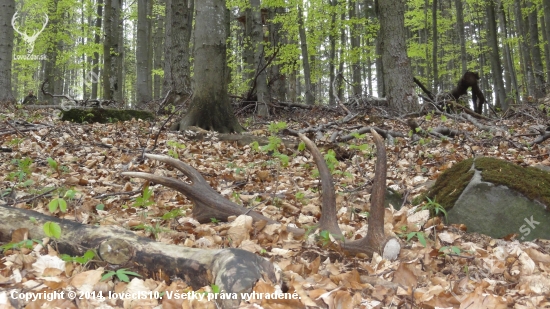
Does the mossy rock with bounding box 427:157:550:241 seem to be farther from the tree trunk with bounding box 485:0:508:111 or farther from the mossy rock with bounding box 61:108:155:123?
the tree trunk with bounding box 485:0:508:111

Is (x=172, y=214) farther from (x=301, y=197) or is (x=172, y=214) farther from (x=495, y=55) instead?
(x=495, y=55)

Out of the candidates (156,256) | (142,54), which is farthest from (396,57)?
(142,54)

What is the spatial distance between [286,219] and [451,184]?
1.56 metres

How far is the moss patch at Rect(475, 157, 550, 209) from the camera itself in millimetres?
3434

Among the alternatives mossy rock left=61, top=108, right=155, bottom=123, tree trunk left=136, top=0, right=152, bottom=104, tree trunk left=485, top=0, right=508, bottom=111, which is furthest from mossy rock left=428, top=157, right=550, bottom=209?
tree trunk left=485, top=0, right=508, bottom=111

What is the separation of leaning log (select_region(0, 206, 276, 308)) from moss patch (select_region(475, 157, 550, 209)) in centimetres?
241

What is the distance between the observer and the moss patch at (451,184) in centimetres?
364

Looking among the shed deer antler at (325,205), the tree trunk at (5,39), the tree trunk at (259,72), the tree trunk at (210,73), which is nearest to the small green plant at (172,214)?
the shed deer antler at (325,205)

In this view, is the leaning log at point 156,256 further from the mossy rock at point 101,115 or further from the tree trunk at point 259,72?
the tree trunk at point 259,72

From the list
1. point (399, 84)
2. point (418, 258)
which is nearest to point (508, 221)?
point (418, 258)

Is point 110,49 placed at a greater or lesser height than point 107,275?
greater

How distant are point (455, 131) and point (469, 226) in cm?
402

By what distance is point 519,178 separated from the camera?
3545mm

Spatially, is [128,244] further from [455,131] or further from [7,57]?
[7,57]
